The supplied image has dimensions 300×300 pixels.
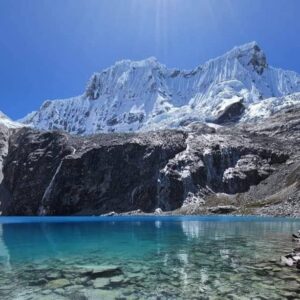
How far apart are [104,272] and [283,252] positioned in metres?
16.9

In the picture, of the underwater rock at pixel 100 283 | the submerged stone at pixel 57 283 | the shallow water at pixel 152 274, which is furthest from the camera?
the submerged stone at pixel 57 283

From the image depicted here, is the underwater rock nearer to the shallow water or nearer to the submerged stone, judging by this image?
the shallow water

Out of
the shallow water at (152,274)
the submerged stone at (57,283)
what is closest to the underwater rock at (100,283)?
the shallow water at (152,274)

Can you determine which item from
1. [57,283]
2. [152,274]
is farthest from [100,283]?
[152,274]

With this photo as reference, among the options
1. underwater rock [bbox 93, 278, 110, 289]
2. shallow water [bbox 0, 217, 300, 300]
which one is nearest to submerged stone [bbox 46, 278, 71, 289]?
shallow water [bbox 0, 217, 300, 300]

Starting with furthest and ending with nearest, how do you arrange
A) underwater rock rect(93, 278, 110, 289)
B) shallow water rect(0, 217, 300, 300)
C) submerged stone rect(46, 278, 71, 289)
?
submerged stone rect(46, 278, 71, 289) < underwater rock rect(93, 278, 110, 289) < shallow water rect(0, 217, 300, 300)

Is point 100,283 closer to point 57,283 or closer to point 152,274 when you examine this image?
point 57,283

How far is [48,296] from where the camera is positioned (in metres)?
20.9

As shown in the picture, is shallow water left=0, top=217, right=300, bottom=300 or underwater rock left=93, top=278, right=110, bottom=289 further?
underwater rock left=93, top=278, right=110, bottom=289

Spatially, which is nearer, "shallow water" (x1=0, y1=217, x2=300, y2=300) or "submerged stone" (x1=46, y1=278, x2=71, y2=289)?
"shallow water" (x1=0, y1=217, x2=300, y2=300)

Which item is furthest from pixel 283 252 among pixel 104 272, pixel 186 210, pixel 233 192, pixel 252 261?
pixel 233 192

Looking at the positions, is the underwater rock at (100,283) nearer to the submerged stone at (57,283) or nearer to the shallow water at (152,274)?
the shallow water at (152,274)

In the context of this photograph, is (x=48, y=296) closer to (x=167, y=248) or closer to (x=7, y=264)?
(x=7, y=264)

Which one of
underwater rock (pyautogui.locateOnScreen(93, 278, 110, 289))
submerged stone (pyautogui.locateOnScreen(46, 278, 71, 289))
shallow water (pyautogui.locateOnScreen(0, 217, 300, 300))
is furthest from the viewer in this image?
submerged stone (pyautogui.locateOnScreen(46, 278, 71, 289))
